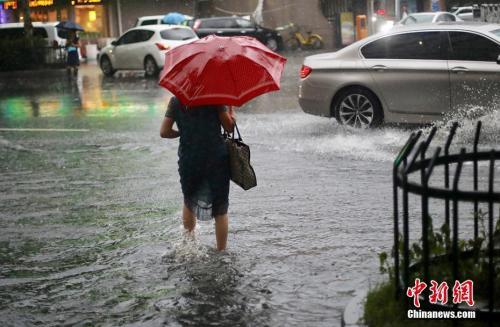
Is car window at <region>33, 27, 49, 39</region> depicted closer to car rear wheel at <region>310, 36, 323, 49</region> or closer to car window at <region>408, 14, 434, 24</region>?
car rear wheel at <region>310, 36, 323, 49</region>

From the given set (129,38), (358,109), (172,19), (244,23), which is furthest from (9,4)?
(358,109)

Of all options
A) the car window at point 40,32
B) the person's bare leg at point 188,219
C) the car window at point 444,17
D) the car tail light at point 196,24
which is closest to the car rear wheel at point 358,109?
the person's bare leg at point 188,219

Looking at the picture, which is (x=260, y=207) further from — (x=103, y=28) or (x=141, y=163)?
(x=103, y=28)

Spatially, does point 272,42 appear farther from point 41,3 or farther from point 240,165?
point 240,165

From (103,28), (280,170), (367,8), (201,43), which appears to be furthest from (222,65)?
(103,28)

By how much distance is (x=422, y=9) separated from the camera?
4578 centimetres

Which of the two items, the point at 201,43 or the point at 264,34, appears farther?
the point at 264,34

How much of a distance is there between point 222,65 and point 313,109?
22.7 ft

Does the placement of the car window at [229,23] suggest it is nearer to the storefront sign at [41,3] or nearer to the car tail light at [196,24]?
the car tail light at [196,24]

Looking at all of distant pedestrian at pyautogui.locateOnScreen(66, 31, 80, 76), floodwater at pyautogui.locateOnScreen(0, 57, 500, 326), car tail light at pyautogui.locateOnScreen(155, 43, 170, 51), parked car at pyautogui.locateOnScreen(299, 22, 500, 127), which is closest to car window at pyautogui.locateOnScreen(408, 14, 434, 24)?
car tail light at pyautogui.locateOnScreen(155, 43, 170, 51)

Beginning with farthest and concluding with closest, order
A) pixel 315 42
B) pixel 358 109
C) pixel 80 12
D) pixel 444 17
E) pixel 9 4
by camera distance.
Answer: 1. pixel 80 12
2. pixel 9 4
3. pixel 315 42
4. pixel 444 17
5. pixel 358 109

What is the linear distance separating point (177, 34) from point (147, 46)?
1.22 metres

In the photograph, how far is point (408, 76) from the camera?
12039 mm

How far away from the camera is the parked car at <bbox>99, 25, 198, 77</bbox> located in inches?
1139
